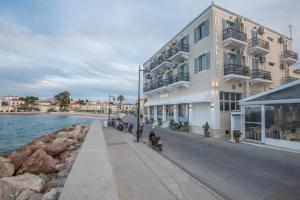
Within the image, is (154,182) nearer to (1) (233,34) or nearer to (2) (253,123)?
(2) (253,123)

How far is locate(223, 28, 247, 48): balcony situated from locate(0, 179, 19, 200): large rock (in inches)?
862

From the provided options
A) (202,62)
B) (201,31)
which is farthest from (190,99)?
(201,31)

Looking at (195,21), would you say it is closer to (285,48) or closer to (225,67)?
(225,67)

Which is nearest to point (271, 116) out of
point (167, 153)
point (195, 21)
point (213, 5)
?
point (167, 153)

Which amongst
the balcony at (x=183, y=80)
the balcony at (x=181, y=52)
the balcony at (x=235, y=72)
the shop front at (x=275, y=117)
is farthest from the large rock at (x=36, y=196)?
the balcony at (x=181, y=52)

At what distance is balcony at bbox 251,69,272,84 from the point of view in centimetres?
2566

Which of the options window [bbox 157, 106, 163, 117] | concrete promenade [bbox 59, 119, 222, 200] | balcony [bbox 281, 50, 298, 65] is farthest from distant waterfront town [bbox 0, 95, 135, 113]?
concrete promenade [bbox 59, 119, 222, 200]

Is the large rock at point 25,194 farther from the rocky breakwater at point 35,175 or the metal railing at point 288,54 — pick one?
the metal railing at point 288,54

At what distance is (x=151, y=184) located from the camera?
783 centimetres

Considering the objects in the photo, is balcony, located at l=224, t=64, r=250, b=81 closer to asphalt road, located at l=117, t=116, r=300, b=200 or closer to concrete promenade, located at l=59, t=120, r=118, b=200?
asphalt road, located at l=117, t=116, r=300, b=200

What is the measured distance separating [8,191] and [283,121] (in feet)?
56.4

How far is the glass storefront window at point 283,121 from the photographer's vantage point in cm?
1581

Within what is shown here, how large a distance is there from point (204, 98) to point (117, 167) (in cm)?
1599

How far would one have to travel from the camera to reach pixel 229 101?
2439cm
